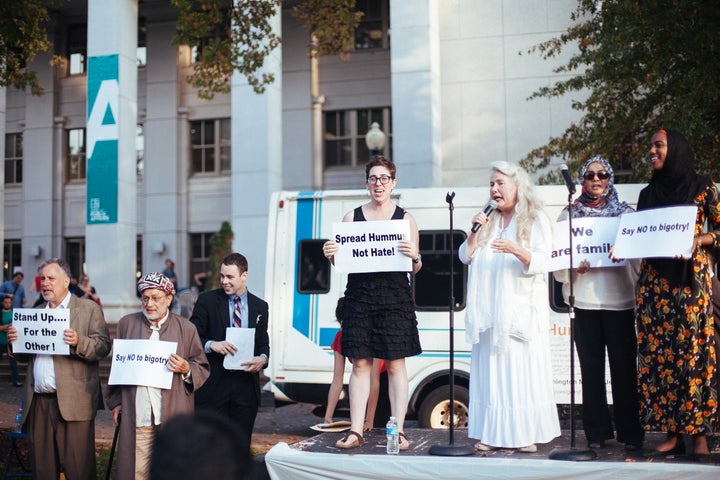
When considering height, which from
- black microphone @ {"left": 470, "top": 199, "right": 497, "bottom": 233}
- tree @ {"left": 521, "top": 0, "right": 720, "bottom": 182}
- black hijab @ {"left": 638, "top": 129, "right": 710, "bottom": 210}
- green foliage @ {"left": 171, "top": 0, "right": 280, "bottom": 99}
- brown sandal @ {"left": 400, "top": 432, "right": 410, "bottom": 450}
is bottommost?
brown sandal @ {"left": 400, "top": 432, "right": 410, "bottom": 450}

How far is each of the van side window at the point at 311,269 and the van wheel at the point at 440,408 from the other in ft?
6.34

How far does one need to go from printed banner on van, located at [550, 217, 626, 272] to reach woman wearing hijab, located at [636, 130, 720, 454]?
33 cm

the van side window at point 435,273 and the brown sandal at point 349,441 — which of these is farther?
the van side window at point 435,273

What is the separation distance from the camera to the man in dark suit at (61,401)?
23.2ft

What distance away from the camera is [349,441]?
6652 mm

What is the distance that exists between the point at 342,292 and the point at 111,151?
43.1 feet

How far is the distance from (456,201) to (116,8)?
15.0 meters

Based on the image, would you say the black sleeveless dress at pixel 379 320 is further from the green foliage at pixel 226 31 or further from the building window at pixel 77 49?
the building window at pixel 77 49

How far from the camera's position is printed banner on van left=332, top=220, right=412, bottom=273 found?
6.68 metres

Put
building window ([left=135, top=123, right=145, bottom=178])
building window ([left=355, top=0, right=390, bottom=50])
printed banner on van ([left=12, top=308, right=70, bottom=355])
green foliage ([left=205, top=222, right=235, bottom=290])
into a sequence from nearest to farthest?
printed banner on van ([left=12, top=308, right=70, bottom=355]) → green foliage ([left=205, top=222, right=235, bottom=290]) → building window ([left=355, top=0, right=390, bottom=50]) → building window ([left=135, top=123, right=145, bottom=178])

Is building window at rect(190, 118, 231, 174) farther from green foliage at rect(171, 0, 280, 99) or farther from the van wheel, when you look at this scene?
the van wheel

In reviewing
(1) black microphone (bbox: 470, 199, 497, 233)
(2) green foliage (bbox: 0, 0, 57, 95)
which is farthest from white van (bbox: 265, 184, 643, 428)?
(1) black microphone (bbox: 470, 199, 497, 233)

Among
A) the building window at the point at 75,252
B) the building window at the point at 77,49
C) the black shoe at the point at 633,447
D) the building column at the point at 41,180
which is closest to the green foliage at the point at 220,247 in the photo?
the building window at the point at 75,252

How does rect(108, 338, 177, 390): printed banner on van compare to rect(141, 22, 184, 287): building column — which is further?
rect(141, 22, 184, 287): building column
